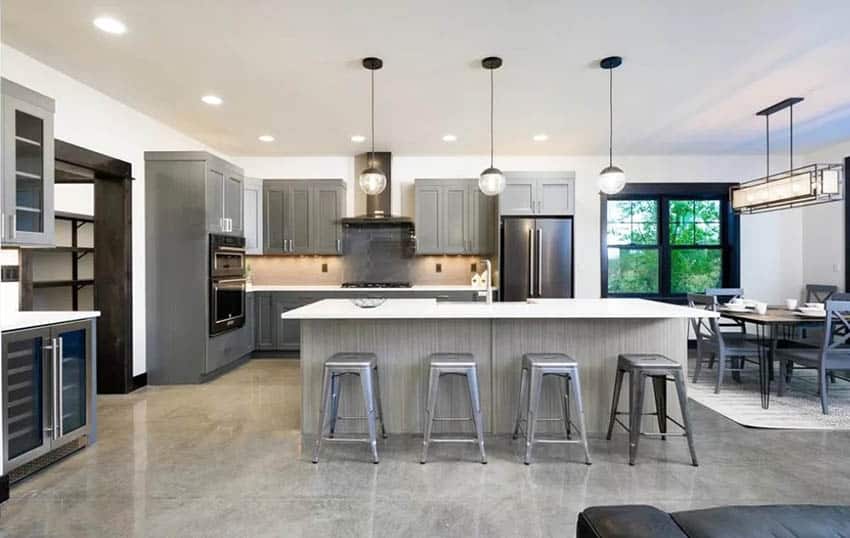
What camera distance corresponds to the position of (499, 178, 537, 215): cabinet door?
5.66 m

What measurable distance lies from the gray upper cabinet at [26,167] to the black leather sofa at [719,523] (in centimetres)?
323

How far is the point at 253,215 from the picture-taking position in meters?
5.94

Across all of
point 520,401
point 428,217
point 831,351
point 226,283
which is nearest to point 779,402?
point 831,351

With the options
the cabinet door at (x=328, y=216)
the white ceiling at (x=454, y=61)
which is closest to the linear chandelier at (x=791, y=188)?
the white ceiling at (x=454, y=61)

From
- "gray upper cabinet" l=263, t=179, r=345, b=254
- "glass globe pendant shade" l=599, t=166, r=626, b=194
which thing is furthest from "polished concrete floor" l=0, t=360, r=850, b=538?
"gray upper cabinet" l=263, t=179, r=345, b=254

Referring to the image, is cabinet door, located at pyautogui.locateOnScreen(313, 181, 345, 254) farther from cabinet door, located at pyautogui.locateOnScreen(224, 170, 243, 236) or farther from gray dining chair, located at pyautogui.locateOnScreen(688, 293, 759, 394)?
gray dining chair, located at pyautogui.locateOnScreen(688, 293, 759, 394)

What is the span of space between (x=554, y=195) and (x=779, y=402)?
3.07m

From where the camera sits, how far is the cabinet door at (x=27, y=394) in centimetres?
247

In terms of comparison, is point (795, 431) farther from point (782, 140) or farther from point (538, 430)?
point (782, 140)

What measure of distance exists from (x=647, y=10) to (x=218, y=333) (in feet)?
15.3

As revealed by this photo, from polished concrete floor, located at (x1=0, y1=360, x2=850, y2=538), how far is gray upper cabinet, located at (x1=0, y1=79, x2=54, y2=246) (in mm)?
1443

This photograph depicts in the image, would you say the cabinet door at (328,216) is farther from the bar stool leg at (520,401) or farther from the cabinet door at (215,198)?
the bar stool leg at (520,401)

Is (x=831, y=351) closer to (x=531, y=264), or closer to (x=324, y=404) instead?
(x=531, y=264)

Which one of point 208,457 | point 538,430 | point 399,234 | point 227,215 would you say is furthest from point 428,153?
point 208,457
